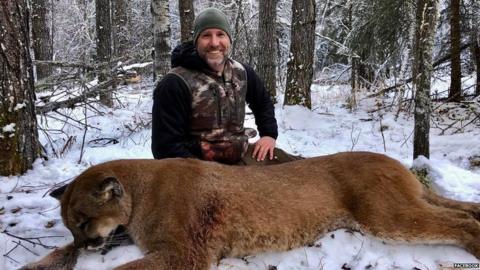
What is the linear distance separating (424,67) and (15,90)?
4.44 metres

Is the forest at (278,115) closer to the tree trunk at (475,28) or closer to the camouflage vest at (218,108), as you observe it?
the tree trunk at (475,28)

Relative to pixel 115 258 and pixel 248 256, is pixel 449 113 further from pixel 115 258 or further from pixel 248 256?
pixel 115 258

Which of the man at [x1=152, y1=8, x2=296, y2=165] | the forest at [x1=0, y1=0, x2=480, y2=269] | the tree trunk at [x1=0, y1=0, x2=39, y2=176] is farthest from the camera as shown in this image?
the man at [x1=152, y1=8, x2=296, y2=165]

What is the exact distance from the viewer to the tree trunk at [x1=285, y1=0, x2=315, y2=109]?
368 inches

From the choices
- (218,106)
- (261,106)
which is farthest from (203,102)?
(261,106)

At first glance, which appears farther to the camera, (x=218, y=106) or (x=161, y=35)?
(x=161, y=35)

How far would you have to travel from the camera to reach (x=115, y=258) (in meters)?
3.55

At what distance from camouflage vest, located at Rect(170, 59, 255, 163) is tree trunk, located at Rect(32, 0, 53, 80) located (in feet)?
28.5

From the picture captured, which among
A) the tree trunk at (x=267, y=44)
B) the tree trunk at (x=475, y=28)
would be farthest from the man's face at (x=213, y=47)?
the tree trunk at (x=267, y=44)

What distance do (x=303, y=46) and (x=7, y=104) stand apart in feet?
20.1

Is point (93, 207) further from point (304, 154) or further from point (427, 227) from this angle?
point (304, 154)

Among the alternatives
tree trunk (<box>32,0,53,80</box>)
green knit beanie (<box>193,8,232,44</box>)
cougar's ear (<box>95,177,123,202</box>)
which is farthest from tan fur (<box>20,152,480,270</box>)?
tree trunk (<box>32,0,53,80</box>)

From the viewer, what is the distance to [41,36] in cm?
1249

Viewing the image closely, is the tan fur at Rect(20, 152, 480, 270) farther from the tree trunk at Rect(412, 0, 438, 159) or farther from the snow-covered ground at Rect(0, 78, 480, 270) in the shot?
the tree trunk at Rect(412, 0, 438, 159)
